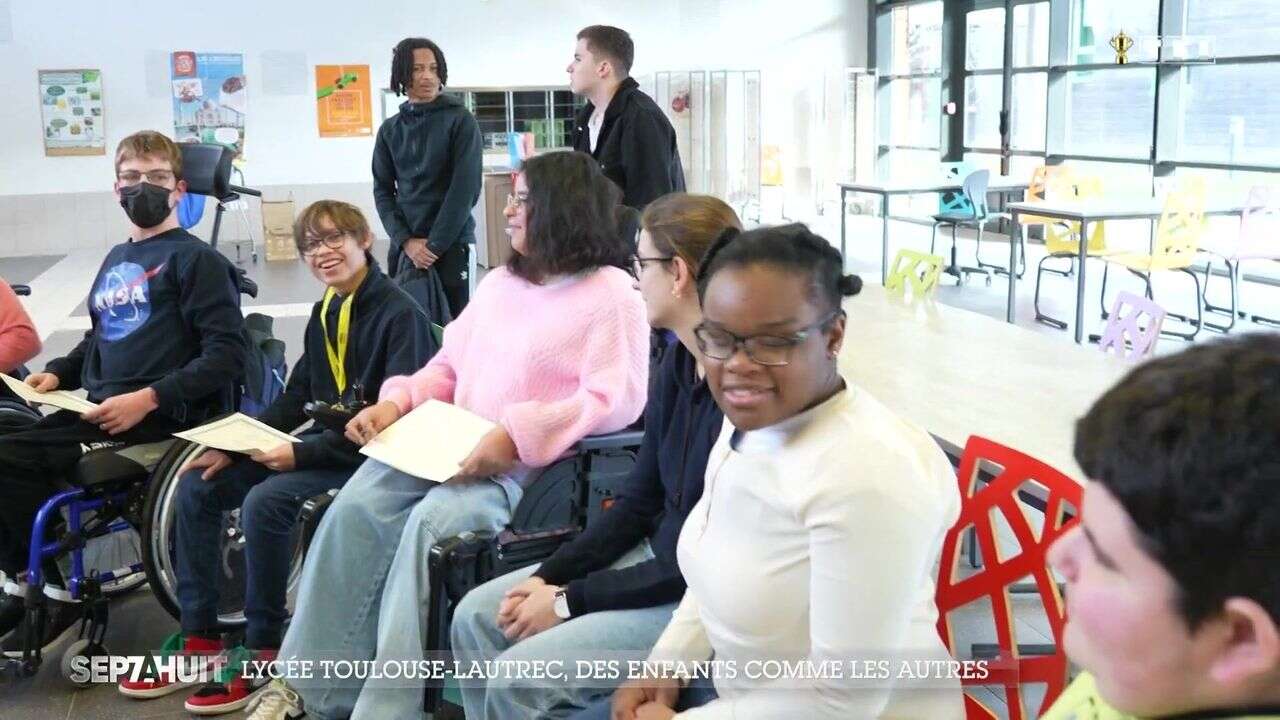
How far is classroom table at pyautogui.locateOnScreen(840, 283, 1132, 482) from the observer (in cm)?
232

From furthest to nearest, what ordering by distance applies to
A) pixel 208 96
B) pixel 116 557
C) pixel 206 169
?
pixel 208 96 → pixel 206 169 → pixel 116 557

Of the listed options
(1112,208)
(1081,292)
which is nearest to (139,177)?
(1081,292)

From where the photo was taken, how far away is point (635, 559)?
6.93 feet

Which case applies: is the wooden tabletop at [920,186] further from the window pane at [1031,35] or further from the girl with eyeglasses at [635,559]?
the girl with eyeglasses at [635,559]

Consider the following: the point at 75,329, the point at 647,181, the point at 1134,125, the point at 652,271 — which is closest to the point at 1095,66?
the point at 1134,125

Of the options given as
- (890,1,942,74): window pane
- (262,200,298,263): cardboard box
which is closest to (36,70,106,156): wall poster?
(262,200,298,263): cardboard box

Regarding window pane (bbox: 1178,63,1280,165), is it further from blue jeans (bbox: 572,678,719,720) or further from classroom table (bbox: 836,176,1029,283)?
blue jeans (bbox: 572,678,719,720)

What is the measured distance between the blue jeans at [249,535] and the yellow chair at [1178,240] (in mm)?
5043

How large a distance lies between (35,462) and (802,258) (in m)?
2.23

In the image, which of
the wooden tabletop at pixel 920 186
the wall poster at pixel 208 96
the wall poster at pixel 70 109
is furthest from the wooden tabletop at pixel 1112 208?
the wall poster at pixel 70 109

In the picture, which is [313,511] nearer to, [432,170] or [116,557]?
[116,557]

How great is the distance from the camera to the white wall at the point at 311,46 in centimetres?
1077

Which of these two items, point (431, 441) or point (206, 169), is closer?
point (431, 441)

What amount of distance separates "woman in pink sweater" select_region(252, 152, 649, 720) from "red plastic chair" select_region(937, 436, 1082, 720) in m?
0.87
